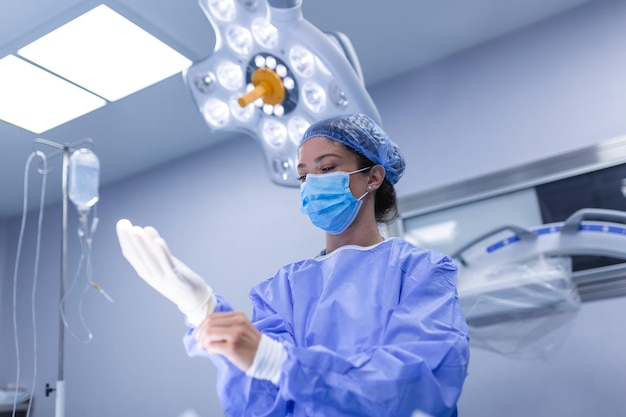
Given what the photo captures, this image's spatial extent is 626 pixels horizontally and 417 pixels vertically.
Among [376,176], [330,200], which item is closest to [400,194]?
→ [376,176]

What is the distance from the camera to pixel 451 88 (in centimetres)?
279

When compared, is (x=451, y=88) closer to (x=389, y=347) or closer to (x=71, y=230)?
(x=389, y=347)

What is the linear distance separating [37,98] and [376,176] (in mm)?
2107

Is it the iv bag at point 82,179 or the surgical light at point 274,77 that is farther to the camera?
the iv bag at point 82,179

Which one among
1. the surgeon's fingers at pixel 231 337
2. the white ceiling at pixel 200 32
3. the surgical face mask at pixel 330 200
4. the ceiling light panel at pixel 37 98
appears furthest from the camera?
the ceiling light panel at pixel 37 98

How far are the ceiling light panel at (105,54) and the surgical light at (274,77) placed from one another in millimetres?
867

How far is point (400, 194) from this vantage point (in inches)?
110

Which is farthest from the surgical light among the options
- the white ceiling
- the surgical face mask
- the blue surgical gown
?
the white ceiling

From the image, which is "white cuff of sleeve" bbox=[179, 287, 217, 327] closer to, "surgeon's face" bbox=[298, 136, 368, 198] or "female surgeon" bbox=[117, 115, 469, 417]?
"female surgeon" bbox=[117, 115, 469, 417]

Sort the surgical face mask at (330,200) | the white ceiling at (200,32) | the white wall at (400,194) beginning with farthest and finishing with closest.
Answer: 1. the white ceiling at (200,32)
2. the white wall at (400,194)
3. the surgical face mask at (330,200)

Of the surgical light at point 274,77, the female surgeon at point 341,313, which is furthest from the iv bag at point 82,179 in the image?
the female surgeon at point 341,313

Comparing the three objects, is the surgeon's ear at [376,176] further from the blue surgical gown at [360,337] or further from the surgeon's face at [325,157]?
the blue surgical gown at [360,337]

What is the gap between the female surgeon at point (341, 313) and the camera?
987 mm

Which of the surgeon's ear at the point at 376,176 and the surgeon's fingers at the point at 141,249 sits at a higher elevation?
the surgeon's ear at the point at 376,176
